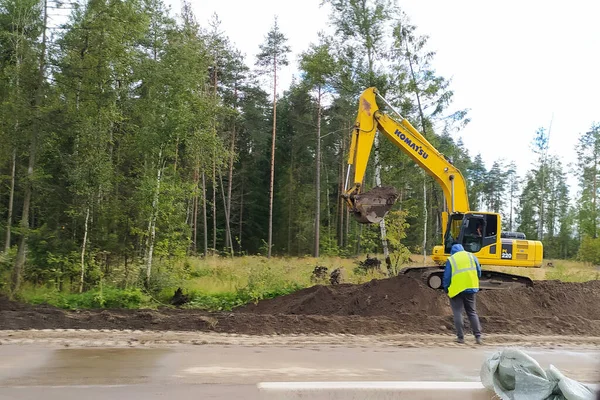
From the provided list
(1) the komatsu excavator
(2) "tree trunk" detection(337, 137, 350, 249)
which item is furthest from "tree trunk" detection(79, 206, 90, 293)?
(2) "tree trunk" detection(337, 137, 350, 249)

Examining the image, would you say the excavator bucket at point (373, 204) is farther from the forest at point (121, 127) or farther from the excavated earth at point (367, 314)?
the forest at point (121, 127)

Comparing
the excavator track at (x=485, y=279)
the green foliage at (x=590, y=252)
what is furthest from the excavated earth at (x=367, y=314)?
the green foliage at (x=590, y=252)

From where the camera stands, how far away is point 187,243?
632 inches

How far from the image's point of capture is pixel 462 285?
8.59 m

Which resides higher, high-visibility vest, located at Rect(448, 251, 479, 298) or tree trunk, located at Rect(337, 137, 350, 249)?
tree trunk, located at Rect(337, 137, 350, 249)

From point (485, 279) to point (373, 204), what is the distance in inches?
167

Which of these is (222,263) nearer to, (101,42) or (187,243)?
(187,243)

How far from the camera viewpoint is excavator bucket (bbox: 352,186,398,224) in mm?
11672

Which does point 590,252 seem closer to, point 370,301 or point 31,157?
point 370,301

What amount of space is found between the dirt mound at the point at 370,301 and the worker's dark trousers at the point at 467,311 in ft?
8.18

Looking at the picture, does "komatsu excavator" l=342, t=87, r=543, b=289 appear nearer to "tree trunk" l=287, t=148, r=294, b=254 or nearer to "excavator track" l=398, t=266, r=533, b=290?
"excavator track" l=398, t=266, r=533, b=290

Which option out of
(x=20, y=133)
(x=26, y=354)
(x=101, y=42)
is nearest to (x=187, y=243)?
(x=20, y=133)

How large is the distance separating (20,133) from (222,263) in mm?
9245

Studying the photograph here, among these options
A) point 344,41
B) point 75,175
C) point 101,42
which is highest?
point 344,41
